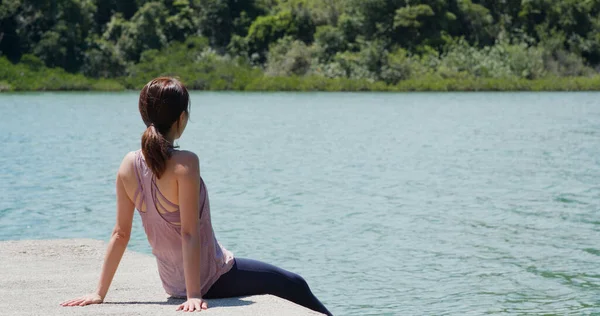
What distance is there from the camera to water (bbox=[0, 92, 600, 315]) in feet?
25.8

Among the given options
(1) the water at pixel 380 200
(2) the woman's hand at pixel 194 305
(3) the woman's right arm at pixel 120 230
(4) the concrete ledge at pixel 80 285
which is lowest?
(1) the water at pixel 380 200

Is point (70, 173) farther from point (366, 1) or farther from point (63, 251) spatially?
point (366, 1)

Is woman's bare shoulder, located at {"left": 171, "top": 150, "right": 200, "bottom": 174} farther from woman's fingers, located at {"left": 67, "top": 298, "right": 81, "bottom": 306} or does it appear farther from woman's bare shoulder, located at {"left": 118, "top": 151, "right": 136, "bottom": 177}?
woman's fingers, located at {"left": 67, "top": 298, "right": 81, "bottom": 306}

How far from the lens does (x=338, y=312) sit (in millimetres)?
6949

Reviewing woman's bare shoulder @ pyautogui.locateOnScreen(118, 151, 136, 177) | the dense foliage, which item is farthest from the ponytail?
the dense foliage

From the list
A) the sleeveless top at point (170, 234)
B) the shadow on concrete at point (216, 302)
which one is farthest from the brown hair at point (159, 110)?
the shadow on concrete at point (216, 302)

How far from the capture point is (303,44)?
2234 inches

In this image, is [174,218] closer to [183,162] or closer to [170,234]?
[170,234]

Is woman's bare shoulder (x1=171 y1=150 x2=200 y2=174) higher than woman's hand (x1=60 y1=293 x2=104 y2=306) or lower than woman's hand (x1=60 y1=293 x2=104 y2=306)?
higher

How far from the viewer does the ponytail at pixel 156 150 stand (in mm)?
3896

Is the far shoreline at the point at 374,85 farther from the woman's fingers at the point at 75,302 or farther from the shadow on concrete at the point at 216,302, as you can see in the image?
the woman's fingers at the point at 75,302

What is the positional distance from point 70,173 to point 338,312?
10.3 m

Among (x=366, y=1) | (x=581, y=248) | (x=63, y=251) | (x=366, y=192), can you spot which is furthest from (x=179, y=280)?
(x=366, y=1)

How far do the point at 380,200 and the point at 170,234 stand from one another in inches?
366
